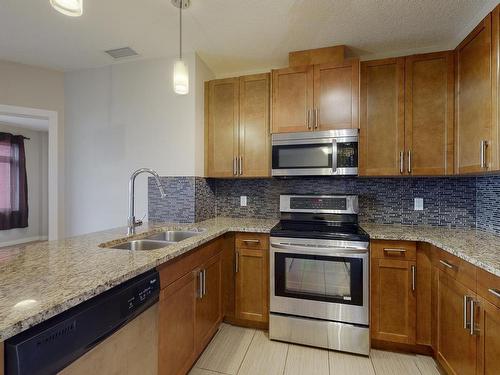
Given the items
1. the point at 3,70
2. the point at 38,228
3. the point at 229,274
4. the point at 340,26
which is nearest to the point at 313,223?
the point at 229,274

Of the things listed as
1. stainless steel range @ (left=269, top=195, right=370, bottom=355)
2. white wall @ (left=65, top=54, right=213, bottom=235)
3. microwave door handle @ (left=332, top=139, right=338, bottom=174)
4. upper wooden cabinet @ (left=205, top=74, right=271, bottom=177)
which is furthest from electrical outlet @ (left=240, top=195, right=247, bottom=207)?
microwave door handle @ (left=332, top=139, right=338, bottom=174)

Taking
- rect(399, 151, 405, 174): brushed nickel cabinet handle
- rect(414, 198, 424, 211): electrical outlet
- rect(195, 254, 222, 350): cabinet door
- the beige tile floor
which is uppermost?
rect(399, 151, 405, 174): brushed nickel cabinet handle

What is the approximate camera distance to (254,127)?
2.47m

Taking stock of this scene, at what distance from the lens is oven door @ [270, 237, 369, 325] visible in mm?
1895

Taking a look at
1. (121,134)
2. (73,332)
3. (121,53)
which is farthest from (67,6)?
(121,134)

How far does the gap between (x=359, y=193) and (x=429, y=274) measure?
0.90 metres

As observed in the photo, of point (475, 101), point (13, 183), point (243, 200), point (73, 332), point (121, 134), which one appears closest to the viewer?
point (73, 332)

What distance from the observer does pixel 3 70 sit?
247 cm

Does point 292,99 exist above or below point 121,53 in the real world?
below

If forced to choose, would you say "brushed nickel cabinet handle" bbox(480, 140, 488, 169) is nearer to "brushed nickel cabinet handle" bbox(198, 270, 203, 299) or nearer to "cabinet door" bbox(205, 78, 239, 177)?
"cabinet door" bbox(205, 78, 239, 177)

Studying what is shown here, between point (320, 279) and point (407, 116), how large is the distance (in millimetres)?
1547

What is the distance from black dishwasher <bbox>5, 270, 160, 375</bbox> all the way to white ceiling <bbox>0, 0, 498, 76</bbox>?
6.19 ft

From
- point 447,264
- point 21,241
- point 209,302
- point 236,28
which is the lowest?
point 21,241

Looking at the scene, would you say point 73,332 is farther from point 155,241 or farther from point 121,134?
point 121,134
